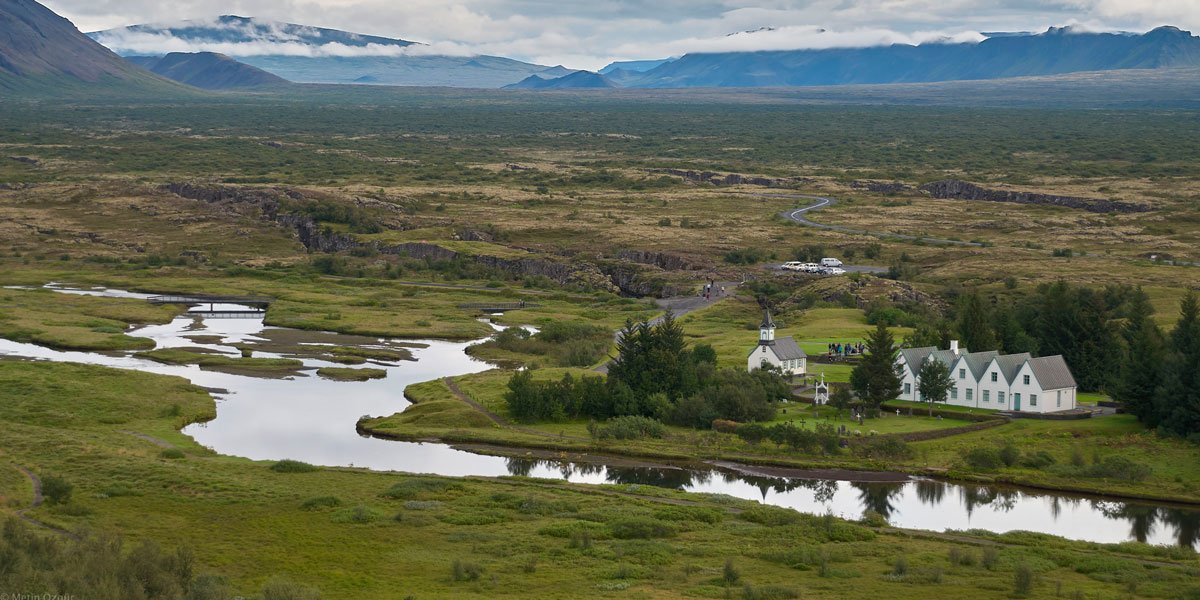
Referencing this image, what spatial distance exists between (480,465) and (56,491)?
17.4m

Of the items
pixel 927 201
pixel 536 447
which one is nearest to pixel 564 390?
pixel 536 447

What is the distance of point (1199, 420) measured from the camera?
56.8 metres

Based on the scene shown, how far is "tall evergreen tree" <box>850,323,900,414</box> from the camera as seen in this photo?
62.0 m

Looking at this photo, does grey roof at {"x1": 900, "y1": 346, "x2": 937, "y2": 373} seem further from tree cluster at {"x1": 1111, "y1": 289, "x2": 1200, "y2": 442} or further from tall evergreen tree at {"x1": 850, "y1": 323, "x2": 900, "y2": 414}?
tree cluster at {"x1": 1111, "y1": 289, "x2": 1200, "y2": 442}

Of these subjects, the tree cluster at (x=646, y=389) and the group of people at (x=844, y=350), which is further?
the group of people at (x=844, y=350)

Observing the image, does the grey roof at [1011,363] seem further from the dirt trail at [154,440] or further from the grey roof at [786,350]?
the dirt trail at [154,440]

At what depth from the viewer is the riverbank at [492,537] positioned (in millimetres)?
39281

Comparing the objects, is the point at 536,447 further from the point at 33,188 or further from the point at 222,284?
the point at 33,188

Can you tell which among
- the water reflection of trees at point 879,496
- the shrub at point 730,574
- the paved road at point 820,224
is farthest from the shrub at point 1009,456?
the paved road at point 820,224

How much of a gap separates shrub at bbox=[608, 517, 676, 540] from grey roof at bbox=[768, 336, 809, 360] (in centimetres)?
2365

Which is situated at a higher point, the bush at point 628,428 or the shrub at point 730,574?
the shrub at point 730,574

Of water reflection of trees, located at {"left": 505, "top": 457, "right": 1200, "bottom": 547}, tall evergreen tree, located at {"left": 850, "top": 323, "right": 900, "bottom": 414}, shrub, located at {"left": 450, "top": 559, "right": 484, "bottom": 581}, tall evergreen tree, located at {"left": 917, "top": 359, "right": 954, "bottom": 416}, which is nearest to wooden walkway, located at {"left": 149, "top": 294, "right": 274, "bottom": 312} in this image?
water reflection of trees, located at {"left": 505, "top": 457, "right": 1200, "bottom": 547}

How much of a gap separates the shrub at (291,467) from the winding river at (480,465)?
2.71 m

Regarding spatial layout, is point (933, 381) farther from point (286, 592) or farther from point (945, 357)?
point (286, 592)
